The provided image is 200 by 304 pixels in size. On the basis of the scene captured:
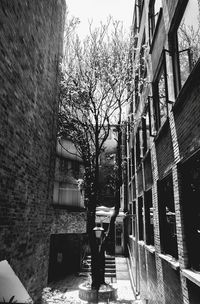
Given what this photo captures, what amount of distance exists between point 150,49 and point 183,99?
15.1 feet

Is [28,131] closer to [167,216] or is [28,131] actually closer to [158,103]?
[167,216]

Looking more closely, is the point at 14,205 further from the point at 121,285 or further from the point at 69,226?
the point at 69,226

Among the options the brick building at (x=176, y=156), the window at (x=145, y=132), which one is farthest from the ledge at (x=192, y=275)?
the window at (x=145, y=132)

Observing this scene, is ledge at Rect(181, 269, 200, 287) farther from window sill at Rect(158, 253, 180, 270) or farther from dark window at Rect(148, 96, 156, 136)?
dark window at Rect(148, 96, 156, 136)

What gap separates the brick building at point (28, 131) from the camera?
171 inches

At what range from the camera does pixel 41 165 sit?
638 cm

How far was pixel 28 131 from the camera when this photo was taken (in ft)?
17.7

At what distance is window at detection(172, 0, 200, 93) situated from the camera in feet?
16.5

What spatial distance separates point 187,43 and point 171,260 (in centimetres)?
504

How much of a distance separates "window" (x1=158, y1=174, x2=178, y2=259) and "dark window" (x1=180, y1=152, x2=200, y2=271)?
1.19 metres

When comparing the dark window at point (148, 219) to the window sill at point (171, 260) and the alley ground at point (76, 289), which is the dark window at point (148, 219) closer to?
the window sill at point (171, 260)

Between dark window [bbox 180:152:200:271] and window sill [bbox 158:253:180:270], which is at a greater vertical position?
dark window [bbox 180:152:200:271]

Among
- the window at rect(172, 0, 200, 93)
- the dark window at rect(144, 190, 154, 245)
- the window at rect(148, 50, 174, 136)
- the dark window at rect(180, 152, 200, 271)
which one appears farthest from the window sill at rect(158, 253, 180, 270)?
the window at rect(172, 0, 200, 93)

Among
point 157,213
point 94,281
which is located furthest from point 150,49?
point 94,281
